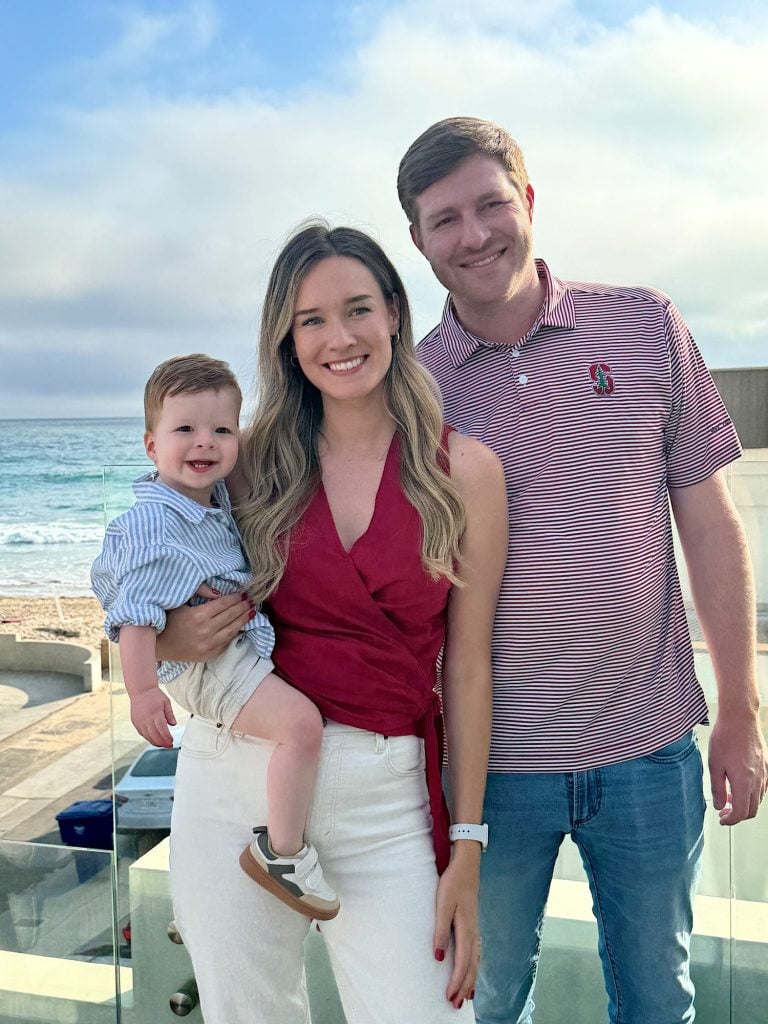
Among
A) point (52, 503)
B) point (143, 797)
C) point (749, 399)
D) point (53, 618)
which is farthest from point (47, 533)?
point (143, 797)

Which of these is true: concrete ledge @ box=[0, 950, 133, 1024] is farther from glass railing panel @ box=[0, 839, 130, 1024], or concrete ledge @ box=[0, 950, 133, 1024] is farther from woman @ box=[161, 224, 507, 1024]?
woman @ box=[161, 224, 507, 1024]

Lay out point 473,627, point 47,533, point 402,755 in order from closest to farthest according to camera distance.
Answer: point 402,755 < point 473,627 < point 47,533

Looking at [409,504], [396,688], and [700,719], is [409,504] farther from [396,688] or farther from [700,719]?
[700,719]

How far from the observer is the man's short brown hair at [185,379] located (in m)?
1.65

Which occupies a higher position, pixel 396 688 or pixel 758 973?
pixel 396 688

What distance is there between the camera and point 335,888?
1479 millimetres

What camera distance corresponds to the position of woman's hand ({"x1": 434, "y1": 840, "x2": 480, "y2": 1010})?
56.7 inches

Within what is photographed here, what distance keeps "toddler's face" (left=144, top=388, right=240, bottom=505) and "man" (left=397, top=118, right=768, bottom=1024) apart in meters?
0.43

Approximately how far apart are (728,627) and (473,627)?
1.81 ft

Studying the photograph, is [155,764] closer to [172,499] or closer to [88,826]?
[172,499]

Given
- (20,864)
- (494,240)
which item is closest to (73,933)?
(20,864)

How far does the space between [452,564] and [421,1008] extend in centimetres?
65

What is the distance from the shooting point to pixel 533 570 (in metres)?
1.71

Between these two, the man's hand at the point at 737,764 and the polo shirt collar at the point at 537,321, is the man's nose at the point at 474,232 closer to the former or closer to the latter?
the polo shirt collar at the point at 537,321
